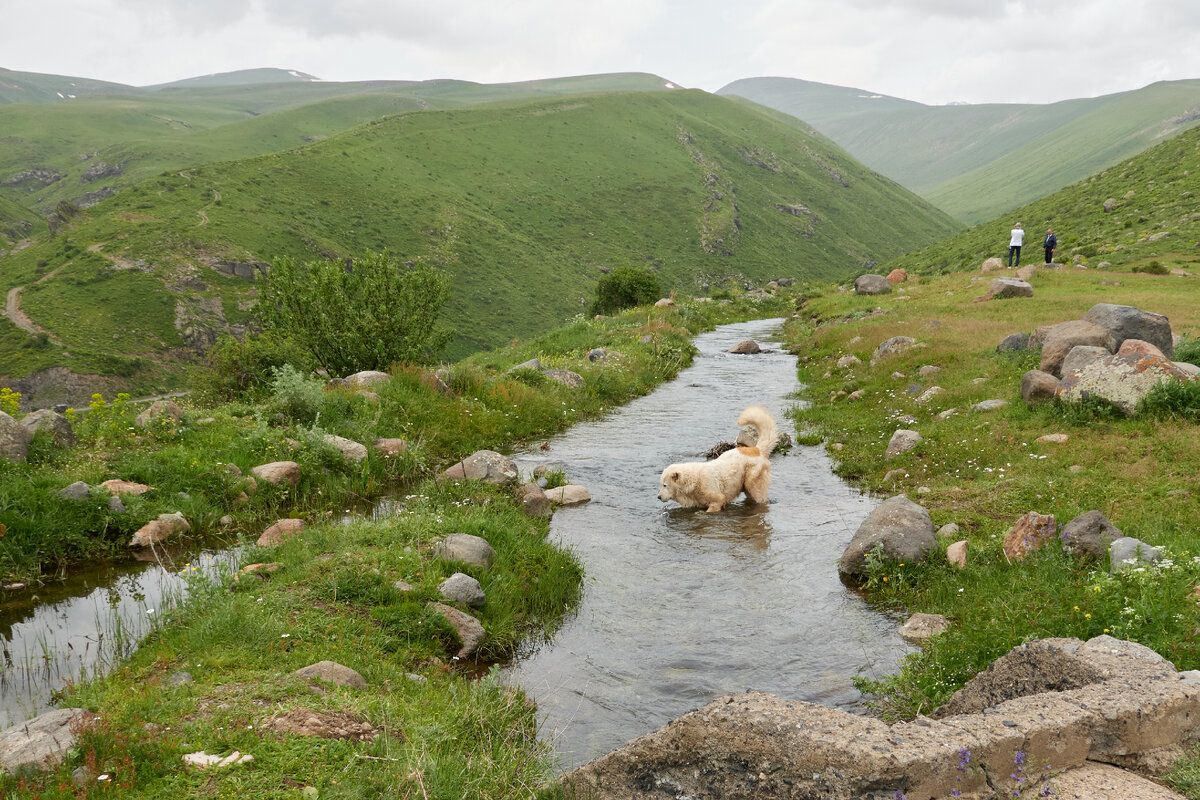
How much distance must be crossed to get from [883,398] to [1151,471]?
8.60 m

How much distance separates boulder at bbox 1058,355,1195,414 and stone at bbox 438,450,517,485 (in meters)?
11.0

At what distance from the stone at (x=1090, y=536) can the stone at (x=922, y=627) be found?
1.70 m

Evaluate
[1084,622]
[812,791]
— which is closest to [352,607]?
[812,791]

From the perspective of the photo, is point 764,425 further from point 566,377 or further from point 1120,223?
point 1120,223

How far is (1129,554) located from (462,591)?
7489 mm

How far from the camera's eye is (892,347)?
2297 centimetres

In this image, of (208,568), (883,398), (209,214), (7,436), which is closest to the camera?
(208,568)

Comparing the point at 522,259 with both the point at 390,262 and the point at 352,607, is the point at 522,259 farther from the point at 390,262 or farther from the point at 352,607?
the point at 352,607

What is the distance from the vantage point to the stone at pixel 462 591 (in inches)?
350

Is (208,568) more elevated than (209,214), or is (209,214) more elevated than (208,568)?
(209,214)

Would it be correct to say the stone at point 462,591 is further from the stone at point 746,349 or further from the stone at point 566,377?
the stone at point 746,349

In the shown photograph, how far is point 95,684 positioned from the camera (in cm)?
666

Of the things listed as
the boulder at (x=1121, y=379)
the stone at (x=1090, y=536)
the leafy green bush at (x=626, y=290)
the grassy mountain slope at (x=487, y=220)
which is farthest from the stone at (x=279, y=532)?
the grassy mountain slope at (x=487, y=220)

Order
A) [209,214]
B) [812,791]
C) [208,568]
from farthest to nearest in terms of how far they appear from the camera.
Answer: [209,214]
[208,568]
[812,791]
